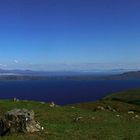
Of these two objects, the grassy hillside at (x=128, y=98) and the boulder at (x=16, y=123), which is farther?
the grassy hillside at (x=128, y=98)

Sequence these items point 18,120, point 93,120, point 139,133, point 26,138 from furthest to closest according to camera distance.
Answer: point 93,120 → point 139,133 → point 18,120 → point 26,138

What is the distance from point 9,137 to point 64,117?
53.4 ft

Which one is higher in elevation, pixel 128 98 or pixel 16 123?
pixel 16 123

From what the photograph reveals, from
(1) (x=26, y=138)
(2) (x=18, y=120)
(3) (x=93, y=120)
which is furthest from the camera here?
(3) (x=93, y=120)

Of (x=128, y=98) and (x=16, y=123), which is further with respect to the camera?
(x=128, y=98)

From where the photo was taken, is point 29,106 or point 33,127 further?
point 29,106

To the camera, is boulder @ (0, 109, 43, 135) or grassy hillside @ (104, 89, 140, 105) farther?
grassy hillside @ (104, 89, 140, 105)

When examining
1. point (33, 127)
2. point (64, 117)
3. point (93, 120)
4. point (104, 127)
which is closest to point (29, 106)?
point (64, 117)

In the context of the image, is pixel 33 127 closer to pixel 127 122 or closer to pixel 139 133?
pixel 139 133

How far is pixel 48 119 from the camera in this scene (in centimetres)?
4294

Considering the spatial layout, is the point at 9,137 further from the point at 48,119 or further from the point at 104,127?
the point at 48,119

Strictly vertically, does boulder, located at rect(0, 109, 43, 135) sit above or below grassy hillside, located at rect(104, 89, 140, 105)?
above

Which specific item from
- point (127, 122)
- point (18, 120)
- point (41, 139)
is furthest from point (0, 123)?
point (127, 122)

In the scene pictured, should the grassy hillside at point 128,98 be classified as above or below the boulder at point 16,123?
below
